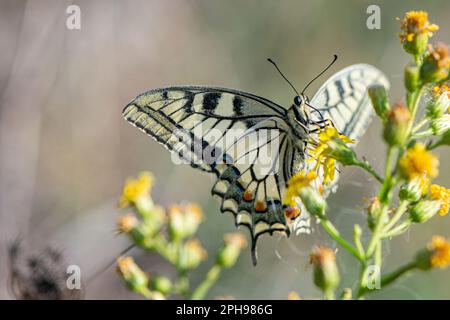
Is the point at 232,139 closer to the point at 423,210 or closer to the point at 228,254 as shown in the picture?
the point at 228,254

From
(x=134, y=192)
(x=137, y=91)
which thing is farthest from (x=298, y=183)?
(x=137, y=91)

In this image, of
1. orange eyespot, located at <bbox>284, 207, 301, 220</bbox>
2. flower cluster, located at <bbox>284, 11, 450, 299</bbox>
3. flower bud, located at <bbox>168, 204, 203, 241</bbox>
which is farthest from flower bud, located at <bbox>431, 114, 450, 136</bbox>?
flower bud, located at <bbox>168, 204, 203, 241</bbox>

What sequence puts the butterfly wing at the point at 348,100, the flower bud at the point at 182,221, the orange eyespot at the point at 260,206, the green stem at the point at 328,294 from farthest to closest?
the flower bud at the point at 182,221, the butterfly wing at the point at 348,100, the orange eyespot at the point at 260,206, the green stem at the point at 328,294

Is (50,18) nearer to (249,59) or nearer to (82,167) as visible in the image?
(82,167)

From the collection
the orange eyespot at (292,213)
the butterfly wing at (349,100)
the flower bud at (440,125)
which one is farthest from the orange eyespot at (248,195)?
the flower bud at (440,125)

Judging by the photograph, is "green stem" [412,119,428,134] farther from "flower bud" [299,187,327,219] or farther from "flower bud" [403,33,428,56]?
"flower bud" [299,187,327,219]

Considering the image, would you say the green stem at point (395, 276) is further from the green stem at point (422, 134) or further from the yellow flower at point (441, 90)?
the yellow flower at point (441, 90)

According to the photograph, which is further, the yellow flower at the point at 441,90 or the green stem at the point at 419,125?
the yellow flower at the point at 441,90
